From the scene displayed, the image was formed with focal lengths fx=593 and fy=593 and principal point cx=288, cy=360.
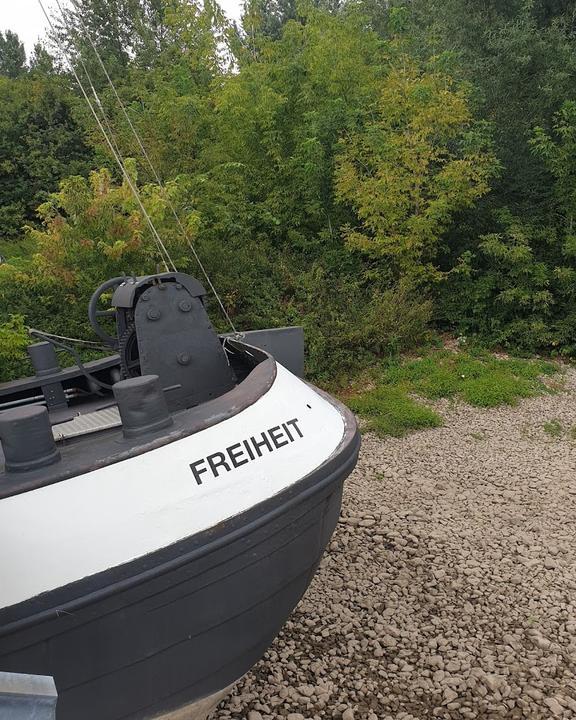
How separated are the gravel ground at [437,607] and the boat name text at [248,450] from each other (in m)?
1.35

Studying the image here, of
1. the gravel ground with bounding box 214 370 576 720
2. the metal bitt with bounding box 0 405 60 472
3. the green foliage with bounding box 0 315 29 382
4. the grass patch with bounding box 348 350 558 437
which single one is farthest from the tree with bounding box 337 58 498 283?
the metal bitt with bounding box 0 405 60 472

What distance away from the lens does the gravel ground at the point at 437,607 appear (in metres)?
2.91

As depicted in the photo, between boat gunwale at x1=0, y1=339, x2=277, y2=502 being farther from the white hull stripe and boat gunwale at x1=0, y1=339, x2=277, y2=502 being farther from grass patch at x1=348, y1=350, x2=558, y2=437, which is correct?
grass patch at x1=348, y1=350, x2=558, y2=437

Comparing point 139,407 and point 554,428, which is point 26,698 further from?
point 554,428

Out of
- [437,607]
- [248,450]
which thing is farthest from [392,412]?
[248,450]

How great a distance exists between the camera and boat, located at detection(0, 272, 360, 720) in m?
2.06

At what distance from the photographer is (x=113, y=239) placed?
692 cm

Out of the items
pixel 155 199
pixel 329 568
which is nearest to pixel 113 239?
pixel 155 199

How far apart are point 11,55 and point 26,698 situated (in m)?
29.2

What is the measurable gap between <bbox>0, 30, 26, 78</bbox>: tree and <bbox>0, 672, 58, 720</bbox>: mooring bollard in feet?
90.8

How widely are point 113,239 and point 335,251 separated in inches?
156

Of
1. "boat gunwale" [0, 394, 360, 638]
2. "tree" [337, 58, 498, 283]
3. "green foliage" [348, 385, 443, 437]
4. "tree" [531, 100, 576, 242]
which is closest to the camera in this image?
"boat gunwale" [0, 394, 360, 638]

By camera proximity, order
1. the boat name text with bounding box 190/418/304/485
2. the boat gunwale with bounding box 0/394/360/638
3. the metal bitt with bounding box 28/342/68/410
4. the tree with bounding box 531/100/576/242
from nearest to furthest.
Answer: the boat gunwale with bounding box 0/394/360/638 < the boat name text with bounding box 190/418/304/485 < the metal bitt with bounding box 28/342/68/410 < the tree with bounding box 531/100/576/242

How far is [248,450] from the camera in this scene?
2.49 meters
